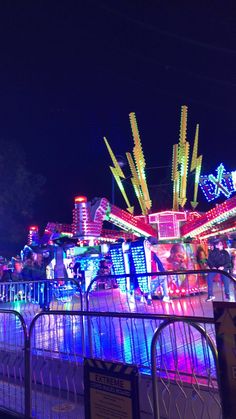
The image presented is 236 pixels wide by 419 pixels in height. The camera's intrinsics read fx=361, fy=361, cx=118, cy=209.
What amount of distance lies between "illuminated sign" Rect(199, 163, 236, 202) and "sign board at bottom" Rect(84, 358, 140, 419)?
17831 millimetres

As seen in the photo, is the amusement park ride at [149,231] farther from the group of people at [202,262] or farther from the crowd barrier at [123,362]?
the crowd barrier at [123,362]

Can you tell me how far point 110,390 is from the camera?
3154 millimetres

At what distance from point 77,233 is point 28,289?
2781 millimetres

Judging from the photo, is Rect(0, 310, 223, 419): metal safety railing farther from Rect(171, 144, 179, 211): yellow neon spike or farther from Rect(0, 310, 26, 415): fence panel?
Rect(171, 144, 179, 211): yellow neon spike

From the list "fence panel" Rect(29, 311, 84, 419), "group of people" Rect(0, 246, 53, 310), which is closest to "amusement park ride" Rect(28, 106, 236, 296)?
"group of people" Rect(0, 246, 53, 310)

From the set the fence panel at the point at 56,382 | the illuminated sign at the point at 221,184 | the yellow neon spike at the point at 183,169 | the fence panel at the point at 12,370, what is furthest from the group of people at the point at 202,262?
the illuminated sign at the point at 221,184

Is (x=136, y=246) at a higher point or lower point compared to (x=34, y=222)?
lower

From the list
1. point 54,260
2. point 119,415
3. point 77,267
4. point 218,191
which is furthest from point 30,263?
point 218,191

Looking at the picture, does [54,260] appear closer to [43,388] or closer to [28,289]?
[28,289]

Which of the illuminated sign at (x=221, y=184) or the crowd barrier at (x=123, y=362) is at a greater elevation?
the illuminated sign at (x=221, y=184)

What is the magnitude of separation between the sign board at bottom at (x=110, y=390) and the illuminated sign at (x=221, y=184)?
58.5 ft

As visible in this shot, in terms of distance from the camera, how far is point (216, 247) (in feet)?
34.3

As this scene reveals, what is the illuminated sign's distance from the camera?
2013 cm

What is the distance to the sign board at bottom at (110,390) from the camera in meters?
3.00
